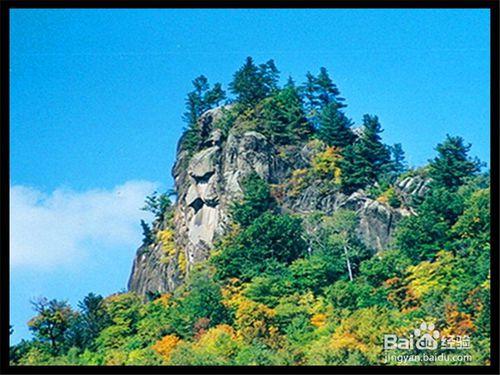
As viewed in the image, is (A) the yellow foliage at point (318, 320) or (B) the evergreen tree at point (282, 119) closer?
(A) the yellow foliage at point (318, 320)

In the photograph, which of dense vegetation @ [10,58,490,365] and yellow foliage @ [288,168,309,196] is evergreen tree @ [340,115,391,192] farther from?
yellow foliage @ [288,168,309,196]

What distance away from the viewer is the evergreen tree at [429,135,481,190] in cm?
1156

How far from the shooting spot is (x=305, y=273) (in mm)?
11273

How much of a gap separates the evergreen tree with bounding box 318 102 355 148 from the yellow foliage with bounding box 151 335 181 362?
432 centimetres

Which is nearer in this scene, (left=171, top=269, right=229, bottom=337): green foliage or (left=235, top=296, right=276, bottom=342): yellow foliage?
(left=235, top=296, right=276, bottom=342): yellow foliage

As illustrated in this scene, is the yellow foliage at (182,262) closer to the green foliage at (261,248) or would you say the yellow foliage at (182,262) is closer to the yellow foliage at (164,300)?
the green foliage at (261,248)

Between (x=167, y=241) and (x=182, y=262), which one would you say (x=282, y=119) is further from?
(x=182, y=262)

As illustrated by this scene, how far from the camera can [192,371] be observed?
23.3 feet

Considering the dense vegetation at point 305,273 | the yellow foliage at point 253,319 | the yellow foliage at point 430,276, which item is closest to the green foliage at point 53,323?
the dense vegetation at point 305,273

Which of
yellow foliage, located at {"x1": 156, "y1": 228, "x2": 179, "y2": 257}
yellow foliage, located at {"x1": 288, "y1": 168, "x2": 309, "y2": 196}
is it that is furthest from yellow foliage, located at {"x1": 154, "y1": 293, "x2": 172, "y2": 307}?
yellow foliage, located at {"x1": 288, "y1": 168, "x2": 309, "y2": 196}

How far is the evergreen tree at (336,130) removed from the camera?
1310cm

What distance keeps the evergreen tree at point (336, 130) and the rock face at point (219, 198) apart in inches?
16.1

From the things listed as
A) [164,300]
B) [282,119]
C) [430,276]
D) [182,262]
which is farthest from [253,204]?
[430,276]

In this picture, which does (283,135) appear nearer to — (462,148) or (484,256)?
(462,148)
